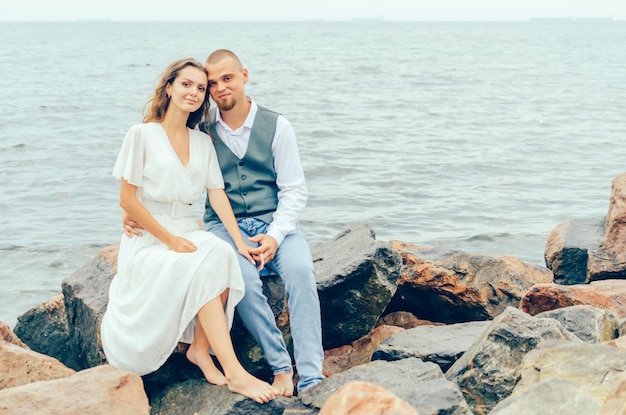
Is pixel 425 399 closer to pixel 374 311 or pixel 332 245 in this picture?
pixel 374 311

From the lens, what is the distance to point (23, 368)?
4.48 meters

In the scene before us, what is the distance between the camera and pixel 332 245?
19.5 feet

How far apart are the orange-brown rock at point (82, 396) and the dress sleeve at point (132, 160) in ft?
3.43

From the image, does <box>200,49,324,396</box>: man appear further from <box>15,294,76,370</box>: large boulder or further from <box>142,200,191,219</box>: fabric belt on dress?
<box>15,294,76,370</box>: large boulder

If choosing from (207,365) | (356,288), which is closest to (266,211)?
(356,288)

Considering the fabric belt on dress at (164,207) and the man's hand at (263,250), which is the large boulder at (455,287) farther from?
the fabric belt on dress at (164,207)

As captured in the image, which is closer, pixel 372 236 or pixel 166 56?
pixel 372 236

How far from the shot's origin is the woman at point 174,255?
169 inches

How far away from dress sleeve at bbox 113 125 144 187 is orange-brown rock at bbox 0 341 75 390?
1063 mm

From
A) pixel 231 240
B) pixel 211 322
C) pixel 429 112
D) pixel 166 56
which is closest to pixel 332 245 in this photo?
pixel 231 240

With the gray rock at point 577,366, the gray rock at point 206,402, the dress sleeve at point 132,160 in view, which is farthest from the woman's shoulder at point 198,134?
the gray rock at point 577,366

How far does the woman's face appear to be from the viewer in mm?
4707

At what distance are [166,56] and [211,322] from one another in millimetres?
51353

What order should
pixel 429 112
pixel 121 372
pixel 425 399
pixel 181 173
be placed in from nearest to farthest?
pixel 425 399, pixel 121 372, pixel 181 173, pixel 429 112
